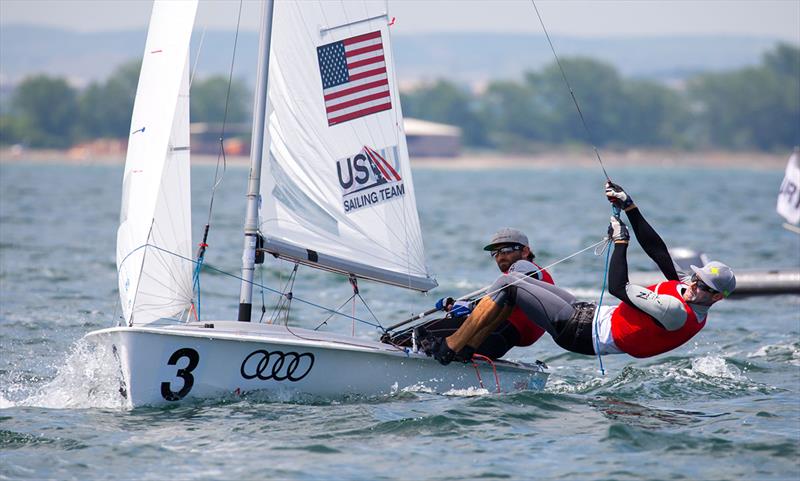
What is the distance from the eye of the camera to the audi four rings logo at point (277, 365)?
7781 millimetres

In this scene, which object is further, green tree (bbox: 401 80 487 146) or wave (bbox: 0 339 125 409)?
green tree (bbox: 401 80 487 146)

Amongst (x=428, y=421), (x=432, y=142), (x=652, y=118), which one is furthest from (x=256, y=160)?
(x=652, y=118)

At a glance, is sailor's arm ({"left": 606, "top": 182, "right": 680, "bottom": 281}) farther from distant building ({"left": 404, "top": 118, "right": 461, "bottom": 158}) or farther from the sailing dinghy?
distant building ({"left": 404, "top": 118, "right": 461, "bottom": 158})

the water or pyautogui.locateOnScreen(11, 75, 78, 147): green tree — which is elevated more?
pyautogui.locateOnScreen(11, 75, 78, 147): green tree

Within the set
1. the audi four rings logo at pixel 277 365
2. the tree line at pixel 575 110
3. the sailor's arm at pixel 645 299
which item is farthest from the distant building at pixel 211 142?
the sailor's arm at pixel 645 299

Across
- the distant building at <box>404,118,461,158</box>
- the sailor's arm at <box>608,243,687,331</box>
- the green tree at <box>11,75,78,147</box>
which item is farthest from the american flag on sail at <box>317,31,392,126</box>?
the green tree at <box>11,75,78,147</box>

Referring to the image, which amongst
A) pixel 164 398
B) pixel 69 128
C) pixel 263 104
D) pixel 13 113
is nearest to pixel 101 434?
pixel 164 398

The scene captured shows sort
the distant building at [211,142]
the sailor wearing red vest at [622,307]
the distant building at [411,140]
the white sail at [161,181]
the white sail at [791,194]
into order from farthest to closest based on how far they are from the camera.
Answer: the distant building at [411,140]
the distant building at [211,142]
the white sail at [791,194]
the white sail at [161,181]
the sailor wearing red vest at [622,307]

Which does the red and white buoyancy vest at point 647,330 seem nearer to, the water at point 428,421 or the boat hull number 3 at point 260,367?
the water at point 428,421

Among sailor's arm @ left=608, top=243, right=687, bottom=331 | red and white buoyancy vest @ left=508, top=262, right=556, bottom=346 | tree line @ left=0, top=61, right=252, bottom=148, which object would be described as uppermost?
tree line @ left=0, top=61, right=252, bottom=148

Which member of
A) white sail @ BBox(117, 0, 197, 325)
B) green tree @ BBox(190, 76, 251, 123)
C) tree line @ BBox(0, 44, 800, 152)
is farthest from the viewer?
green tree @ BBox(190, 76, 251, 123)

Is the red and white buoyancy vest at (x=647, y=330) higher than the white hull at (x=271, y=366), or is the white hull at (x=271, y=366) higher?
the red and white buoyancy vest at (x=647, y=330)

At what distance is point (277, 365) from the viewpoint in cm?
785

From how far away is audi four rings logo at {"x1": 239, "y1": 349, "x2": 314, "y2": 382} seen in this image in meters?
7.78
